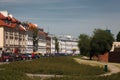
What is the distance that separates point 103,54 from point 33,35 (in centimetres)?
5670

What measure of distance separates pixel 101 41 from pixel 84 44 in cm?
1697

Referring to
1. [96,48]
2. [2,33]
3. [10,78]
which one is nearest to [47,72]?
[10,78]

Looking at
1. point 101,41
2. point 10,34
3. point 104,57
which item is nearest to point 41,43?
point 10,34

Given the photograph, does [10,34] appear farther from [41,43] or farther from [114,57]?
[41,43]

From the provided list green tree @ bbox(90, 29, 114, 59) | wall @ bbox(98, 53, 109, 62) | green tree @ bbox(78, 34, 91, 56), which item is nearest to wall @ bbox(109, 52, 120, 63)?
green tree @ bbox(90, 29, 114, 59)

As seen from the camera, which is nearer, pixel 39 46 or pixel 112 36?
pixel 112 36

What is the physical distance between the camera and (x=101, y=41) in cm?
10594

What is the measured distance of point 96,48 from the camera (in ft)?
350

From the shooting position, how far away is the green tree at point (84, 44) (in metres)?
117

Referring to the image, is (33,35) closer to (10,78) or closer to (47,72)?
(47,72)

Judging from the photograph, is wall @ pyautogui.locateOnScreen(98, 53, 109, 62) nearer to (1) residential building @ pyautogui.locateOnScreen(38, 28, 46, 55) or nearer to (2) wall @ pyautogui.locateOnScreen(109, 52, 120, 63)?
(2) wall @ pyautogui.locateOnScreen(109, 52, 120, 63)

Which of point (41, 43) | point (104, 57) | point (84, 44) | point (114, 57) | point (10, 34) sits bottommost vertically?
point (104, 57)

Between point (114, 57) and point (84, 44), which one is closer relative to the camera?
point (114, 57)

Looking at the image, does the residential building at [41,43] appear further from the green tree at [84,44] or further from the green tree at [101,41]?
the green tree at [101,41]
